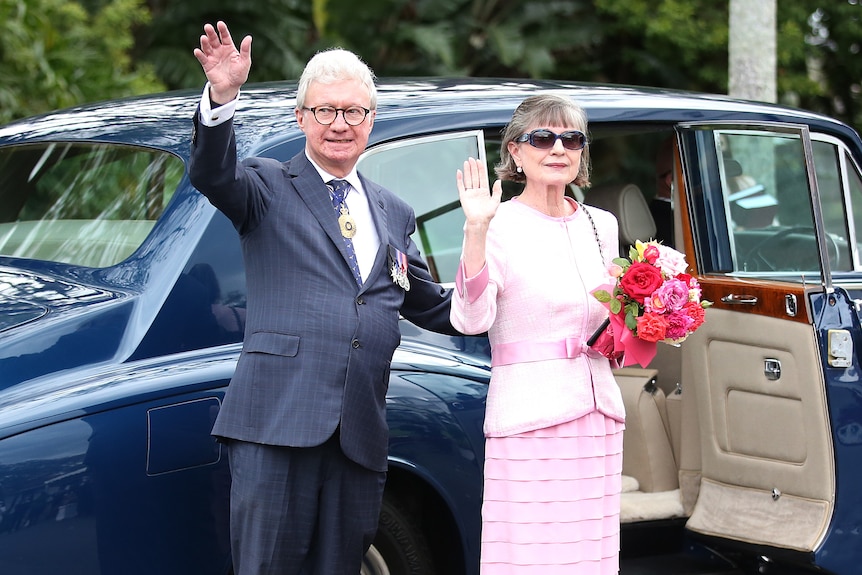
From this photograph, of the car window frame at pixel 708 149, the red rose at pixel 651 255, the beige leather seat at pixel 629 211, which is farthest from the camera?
the beige leather seat at pixel 629 211

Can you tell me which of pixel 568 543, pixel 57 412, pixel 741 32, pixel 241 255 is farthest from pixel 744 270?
pixel 741 32

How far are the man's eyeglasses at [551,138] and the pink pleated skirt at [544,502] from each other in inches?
30.4

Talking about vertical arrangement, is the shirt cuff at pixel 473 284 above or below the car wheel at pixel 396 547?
above

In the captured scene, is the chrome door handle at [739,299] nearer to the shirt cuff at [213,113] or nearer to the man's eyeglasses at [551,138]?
the man's eyeglasses at [551,138]

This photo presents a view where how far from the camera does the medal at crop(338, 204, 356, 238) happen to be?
115 inches

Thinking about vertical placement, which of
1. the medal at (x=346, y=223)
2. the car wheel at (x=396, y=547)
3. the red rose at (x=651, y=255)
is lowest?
the car wheel at (x=396, y=547)

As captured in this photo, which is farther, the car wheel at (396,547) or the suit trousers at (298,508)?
the car wheel at (396,547)

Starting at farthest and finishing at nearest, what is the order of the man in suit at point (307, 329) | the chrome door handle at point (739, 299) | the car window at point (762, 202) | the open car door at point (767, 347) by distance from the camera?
the car window at point (762, 202) < the chrome door handle at point (739, 299) < the open car door at point (767, 347) < the man in suit at point (307, 329)

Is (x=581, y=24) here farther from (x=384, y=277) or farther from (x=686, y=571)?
(x=384, y=277)

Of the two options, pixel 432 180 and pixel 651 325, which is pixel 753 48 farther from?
pixel 651 325

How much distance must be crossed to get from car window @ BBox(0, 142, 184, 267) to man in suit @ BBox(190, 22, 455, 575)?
60 cm

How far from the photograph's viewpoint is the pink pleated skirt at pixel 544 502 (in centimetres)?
307

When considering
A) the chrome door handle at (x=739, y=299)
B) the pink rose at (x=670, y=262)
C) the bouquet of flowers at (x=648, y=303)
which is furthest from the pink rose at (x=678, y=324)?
the chrome door handle at (x=739, y=299)

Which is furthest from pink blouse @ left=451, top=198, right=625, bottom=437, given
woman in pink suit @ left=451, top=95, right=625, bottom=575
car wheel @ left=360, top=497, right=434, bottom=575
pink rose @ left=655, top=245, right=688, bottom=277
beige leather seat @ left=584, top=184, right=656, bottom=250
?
beige leather seat @ left=584, top=184, right=656, bottom=250
